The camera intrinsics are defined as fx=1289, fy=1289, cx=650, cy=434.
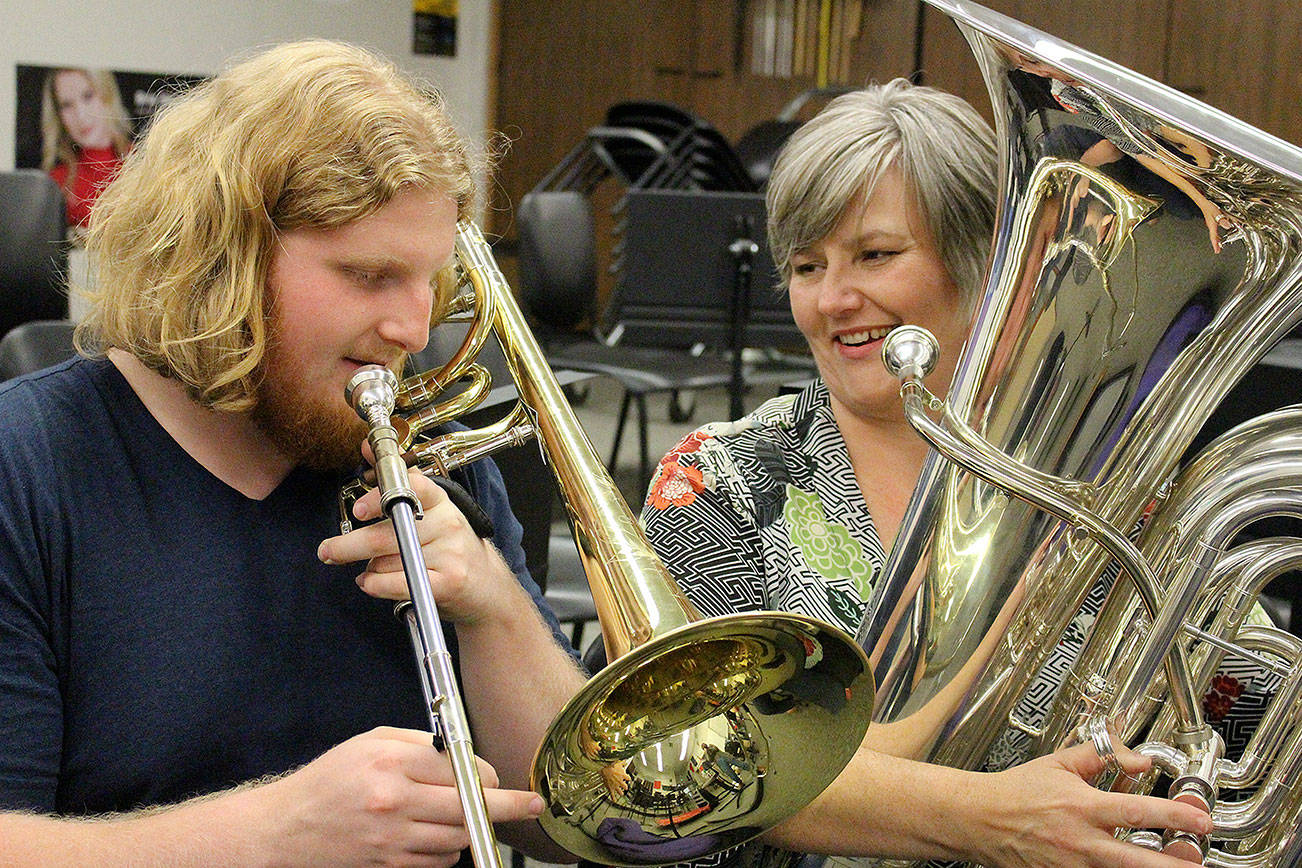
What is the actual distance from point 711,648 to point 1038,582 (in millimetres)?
320

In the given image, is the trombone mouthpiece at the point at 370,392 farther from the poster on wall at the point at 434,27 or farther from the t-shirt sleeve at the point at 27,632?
the poster on wall at the point at 434,27

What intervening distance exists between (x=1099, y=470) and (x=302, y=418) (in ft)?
2.21

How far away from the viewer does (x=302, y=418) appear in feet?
3.58

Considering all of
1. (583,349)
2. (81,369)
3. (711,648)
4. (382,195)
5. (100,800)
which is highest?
(382,195)

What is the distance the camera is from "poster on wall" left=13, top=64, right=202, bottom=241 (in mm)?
4988

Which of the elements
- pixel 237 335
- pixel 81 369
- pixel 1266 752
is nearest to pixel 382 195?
pixel 237 335

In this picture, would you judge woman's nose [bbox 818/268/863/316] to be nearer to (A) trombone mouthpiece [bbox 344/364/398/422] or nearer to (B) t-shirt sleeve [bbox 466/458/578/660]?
(B) t-shirt sleeve [bbox 466/458/578/660]

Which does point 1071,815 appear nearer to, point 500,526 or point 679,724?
point 679,724

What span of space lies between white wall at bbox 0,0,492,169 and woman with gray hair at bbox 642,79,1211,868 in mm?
3338

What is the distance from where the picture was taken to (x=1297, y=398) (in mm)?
1743

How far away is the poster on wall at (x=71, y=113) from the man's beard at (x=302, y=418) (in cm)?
433

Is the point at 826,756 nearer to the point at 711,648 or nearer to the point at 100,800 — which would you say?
the point at 711,648

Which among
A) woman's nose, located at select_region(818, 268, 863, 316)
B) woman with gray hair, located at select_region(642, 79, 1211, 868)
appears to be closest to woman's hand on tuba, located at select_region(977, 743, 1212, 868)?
woman with gray hair, located at select_region(642, 79, 1211, 868)

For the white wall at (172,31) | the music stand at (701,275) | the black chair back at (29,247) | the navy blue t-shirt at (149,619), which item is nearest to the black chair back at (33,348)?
the navy blue t-shirt at (149,619)
